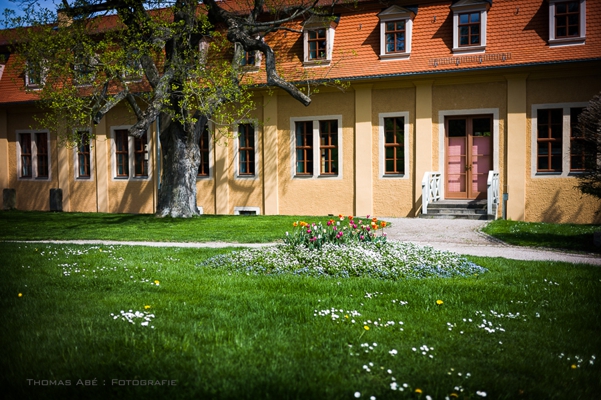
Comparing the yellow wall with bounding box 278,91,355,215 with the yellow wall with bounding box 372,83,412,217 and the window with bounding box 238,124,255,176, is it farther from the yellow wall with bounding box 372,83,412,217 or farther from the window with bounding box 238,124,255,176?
the window with bounding box 238,124,255,176

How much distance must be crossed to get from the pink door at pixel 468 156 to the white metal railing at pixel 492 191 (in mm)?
1029

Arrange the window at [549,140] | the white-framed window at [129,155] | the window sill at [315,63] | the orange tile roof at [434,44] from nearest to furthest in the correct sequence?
the orange tile roof at [434,44] → the window at [549,140] → the window sill at [315,63] → the white-framed window at [129,155]

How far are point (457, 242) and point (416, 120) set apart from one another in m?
8.30

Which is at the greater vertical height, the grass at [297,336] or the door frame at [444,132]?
the door frame at [444,132]

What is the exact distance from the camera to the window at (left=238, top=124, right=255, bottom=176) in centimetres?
2244

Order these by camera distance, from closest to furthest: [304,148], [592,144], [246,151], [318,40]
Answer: [592,144]
[318,40]
[304,148]
[246,151]

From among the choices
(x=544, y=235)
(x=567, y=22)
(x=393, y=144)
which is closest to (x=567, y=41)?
(x=567, y=22)

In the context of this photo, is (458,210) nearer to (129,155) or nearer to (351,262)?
(351,262)

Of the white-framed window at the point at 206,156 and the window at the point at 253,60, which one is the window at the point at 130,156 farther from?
the window at the point at 253,60

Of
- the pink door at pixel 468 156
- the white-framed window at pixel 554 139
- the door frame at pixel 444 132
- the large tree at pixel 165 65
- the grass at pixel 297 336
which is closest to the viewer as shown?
the grass at pixel 297 336

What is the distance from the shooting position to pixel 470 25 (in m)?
19.0

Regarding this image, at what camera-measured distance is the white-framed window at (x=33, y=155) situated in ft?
86.5

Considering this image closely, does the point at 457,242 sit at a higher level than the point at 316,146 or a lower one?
lower

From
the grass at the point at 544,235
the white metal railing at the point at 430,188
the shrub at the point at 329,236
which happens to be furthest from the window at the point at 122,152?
the shrub at the point at 329,236
